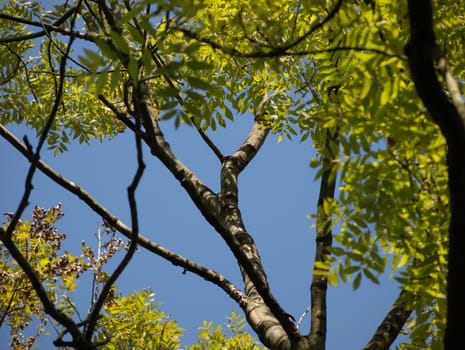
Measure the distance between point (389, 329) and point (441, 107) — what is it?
94.4 inches

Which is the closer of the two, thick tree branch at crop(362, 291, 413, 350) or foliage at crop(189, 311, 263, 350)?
thick tree branch at crop(362, 291, 413, 350)

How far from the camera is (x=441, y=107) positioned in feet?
6.84

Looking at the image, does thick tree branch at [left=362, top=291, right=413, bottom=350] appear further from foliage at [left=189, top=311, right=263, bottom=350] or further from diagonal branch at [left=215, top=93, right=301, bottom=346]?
foliage at [left=189, top=311, right=263, bottom=350]

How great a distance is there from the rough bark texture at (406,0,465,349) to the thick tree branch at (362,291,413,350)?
175 cm

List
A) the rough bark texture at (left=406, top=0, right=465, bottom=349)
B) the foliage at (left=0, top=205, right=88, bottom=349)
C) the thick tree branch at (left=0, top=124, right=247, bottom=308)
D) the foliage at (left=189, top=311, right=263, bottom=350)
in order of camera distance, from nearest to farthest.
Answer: the rough bark texture at (left=406, top=0, right=465, bottom=349) < the thick tree branch at (left=0, top=124, right=247, bottom=308) < the foliage at (left=0, top=205, right=88, bottom=349) < the foliage at (left=189, top=311, right=263, bottom=350)

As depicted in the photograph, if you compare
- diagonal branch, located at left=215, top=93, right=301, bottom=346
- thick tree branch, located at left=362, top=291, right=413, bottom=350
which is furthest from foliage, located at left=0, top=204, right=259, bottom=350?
thick tree branch, located at left=362, top=291, right=413, bottom=350

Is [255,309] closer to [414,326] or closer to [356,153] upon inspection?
[414,326]

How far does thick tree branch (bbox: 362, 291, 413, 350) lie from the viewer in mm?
3816

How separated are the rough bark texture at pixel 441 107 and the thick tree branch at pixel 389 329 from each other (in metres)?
1.75

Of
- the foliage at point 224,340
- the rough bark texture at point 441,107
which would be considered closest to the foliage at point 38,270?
the foliage at point 224,340

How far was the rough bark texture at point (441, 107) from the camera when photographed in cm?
205

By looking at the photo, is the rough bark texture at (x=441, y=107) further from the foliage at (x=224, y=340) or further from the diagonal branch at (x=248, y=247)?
the foliage at (x=224, y=340)

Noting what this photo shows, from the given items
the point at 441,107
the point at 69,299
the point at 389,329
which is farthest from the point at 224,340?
the point at 441,107

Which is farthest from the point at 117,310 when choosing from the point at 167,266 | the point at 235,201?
the point at 167,266
